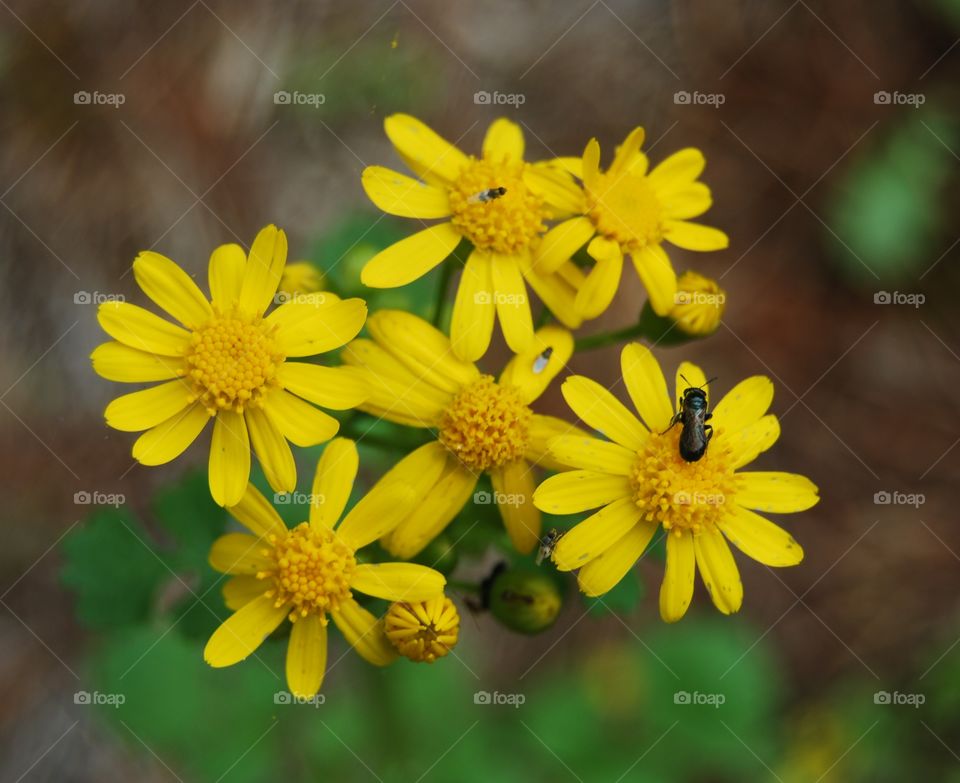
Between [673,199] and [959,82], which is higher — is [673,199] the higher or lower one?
the lower one

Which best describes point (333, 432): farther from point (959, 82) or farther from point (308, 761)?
point (959, 82)

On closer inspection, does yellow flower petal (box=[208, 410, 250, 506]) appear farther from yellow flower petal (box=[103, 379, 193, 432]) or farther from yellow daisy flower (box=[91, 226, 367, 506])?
yellow flower petal (box=[103, 379, 193, 432])

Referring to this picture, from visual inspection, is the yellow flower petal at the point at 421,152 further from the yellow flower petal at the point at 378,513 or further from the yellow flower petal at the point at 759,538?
the yellow flower petal at the point at 759,538

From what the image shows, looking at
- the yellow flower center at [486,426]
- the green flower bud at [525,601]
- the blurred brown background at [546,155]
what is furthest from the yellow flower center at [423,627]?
the blurred brown background at [546,155]

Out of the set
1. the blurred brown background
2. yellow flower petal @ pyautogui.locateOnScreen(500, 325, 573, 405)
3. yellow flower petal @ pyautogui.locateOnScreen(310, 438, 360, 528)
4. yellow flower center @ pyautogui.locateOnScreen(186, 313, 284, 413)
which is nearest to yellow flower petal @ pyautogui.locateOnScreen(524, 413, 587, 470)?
yellow flower petal @ pyautogui.locateOnScreen(500, 325, 573, 405)

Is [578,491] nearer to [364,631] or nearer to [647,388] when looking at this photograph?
[647,388]

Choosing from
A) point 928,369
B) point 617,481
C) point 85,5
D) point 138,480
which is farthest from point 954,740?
point 85,5
